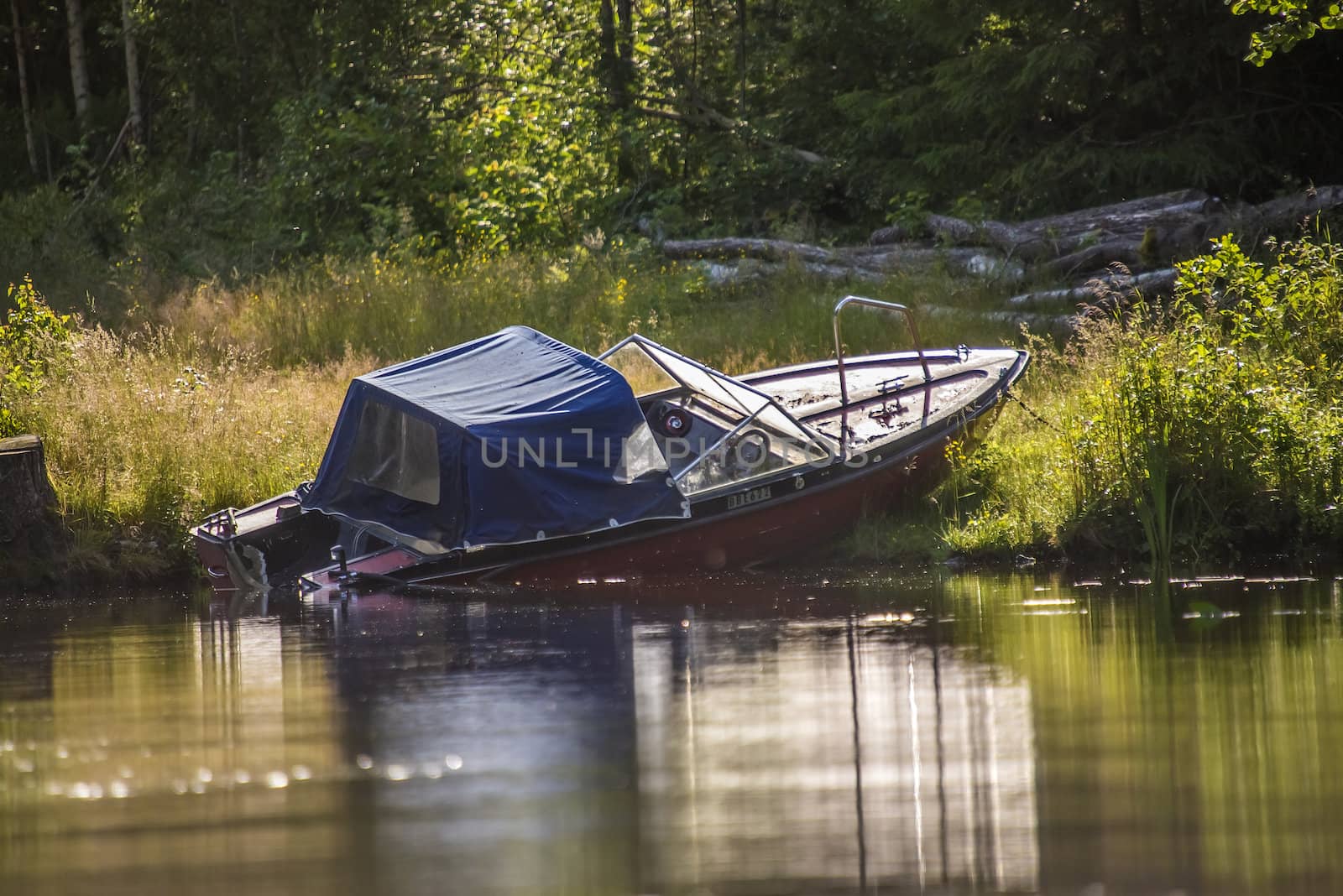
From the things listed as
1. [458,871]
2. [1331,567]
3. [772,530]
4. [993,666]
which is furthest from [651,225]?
[458,871]

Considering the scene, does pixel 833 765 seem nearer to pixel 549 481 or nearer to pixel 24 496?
pixel 549 481

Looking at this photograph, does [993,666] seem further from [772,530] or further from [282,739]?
[772,530]

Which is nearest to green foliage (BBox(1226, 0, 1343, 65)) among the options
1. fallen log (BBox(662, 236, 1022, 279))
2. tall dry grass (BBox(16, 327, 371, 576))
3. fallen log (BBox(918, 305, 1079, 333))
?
fallen log (BBox(918, 305, 1079, 333))

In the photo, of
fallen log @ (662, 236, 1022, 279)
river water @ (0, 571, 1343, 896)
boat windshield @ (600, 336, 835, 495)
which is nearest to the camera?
river water @ (0, 571, 1343, 896)

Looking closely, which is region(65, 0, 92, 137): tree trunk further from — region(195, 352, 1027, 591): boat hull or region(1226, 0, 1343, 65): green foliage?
region(1226, 0, 1343, 65): green foliage

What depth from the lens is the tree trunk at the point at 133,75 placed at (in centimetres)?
2898

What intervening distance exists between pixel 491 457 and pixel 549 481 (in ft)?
1.61

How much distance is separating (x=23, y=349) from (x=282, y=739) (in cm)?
930

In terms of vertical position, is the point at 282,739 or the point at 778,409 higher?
the point at 778,409

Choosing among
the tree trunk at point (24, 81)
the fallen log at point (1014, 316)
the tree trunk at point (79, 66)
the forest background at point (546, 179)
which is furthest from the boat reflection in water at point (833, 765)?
the tree trunk at point (24, 81)

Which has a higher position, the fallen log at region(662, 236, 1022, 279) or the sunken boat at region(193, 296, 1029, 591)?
the fallen log at region(662, 236, 1022, 279)

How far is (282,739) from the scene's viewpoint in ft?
23.6

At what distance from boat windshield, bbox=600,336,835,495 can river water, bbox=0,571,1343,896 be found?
6.73ft

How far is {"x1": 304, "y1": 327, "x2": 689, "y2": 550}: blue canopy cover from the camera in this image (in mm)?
11570
